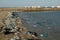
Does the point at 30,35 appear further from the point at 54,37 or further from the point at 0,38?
the point at 0,38

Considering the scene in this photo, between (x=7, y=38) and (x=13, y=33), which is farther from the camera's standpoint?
(x=13, y=33)

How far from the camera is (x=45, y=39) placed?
33.9 m

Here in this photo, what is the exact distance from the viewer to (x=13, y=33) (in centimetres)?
3391

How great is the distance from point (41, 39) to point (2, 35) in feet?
19.6

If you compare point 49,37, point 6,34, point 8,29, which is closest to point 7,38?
point 6,34

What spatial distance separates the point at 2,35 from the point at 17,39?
13.9 ft

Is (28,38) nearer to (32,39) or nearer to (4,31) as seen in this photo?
(32,39)

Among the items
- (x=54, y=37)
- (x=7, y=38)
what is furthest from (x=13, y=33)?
(x=54, y=37)

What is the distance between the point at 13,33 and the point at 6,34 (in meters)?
1.40

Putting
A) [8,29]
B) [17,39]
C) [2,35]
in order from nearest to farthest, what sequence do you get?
[17,39], [2,35], [8,29]

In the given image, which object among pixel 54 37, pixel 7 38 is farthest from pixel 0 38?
pixel 54 37

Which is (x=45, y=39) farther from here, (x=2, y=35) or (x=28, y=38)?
(x=2, y=35)

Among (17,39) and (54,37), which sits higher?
(17,39)

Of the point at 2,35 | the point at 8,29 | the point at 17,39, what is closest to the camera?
the point at 17,39
